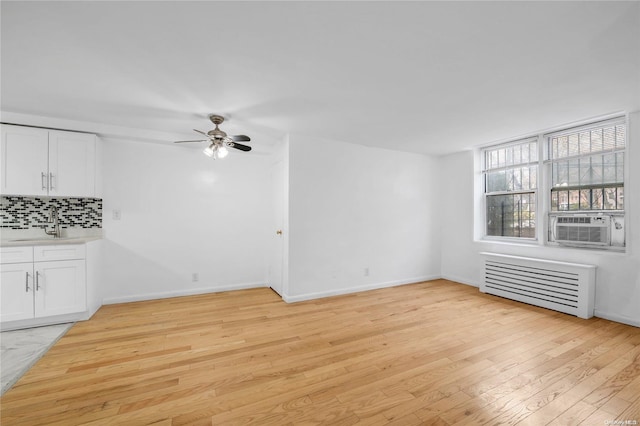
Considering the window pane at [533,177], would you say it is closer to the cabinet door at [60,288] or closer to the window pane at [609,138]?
the window pane at [609,138]

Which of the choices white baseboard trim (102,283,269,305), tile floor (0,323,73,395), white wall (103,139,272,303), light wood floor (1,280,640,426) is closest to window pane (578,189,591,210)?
light wood floor (1,280,640,426)

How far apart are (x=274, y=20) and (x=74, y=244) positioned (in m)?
3.46

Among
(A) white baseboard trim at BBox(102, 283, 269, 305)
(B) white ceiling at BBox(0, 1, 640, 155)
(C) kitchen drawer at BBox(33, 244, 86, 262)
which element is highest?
(B) white ceiling at BBox(0, 1, 640, 155)

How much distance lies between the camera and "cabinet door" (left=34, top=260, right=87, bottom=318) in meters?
2.99

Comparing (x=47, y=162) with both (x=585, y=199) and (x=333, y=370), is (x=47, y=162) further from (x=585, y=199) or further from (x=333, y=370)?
(x=585, y=199)

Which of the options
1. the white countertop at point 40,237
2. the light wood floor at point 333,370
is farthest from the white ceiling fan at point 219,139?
the light wood floor at point 333,370

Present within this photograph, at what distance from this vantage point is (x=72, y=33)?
172 centimetres

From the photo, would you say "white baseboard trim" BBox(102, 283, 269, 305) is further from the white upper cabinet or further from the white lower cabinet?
the white upper cabinet

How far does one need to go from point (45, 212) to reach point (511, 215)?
699 centimetres

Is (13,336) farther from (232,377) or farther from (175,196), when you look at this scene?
(232,377)

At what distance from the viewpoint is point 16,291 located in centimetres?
291

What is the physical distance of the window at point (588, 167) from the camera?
3.29m

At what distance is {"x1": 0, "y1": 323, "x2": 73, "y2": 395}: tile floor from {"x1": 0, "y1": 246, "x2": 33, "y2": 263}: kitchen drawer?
0.78 metres

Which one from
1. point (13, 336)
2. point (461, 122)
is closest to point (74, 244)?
point (13, 336)
